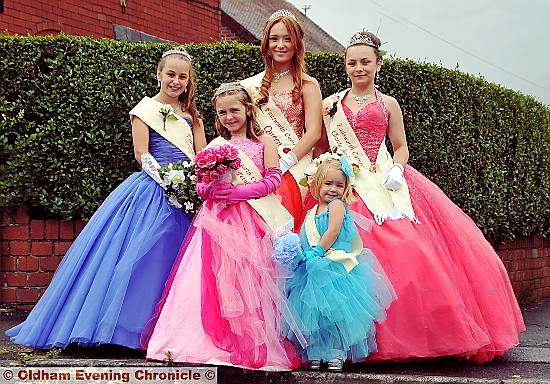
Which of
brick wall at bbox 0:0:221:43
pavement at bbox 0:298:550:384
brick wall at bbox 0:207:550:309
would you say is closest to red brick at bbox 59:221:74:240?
brick wall at bbox 0:207:550:309

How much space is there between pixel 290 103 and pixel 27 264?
307cm

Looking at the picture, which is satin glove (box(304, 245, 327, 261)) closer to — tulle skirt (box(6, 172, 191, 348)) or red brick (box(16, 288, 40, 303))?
tulle skirt (box(6, 172, 191, 348))

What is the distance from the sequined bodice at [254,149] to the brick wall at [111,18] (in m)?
3.08

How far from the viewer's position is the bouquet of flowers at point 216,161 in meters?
4.22

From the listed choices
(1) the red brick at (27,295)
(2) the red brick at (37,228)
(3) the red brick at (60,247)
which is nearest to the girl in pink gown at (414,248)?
(3) the red brick at (60,247)

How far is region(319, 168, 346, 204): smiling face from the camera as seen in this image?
14.2 feet

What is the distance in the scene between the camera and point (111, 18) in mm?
10312

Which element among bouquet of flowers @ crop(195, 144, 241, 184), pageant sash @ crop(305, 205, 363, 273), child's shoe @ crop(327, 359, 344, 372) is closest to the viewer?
child's shoe @ crop(327, 359, 344, 372)

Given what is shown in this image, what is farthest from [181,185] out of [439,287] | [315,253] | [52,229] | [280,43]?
[52,229]

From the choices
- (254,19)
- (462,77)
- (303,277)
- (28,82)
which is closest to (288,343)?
(303,277)

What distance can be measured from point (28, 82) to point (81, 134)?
63 cm

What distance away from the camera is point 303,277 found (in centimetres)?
403

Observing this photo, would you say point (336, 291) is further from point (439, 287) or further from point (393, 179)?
point (393, 179)

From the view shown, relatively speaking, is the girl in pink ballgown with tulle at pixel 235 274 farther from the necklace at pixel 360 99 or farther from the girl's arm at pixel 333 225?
Result: the necklace at pixel 360 99
